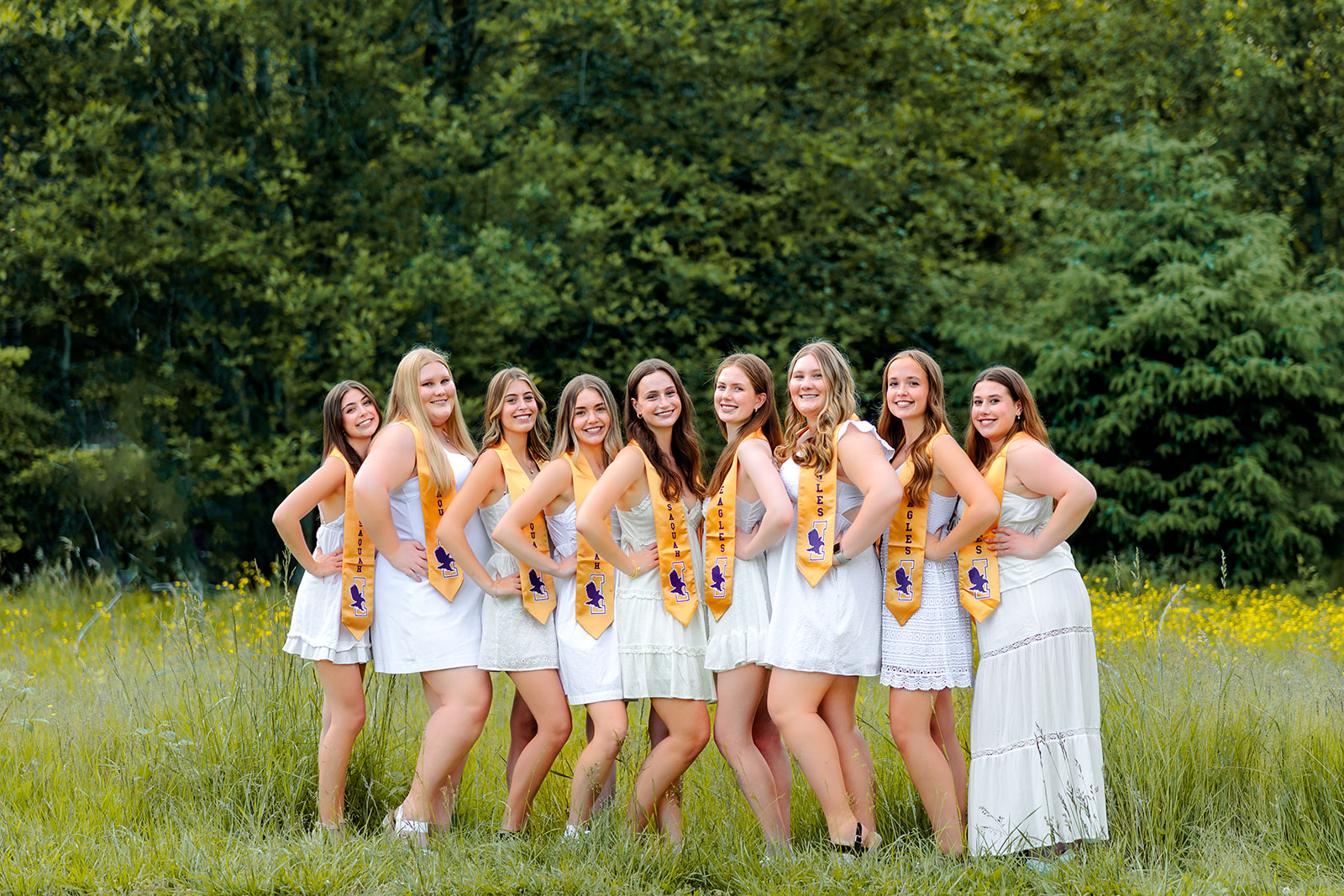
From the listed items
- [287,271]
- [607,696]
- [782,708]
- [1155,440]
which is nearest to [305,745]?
[607,696]

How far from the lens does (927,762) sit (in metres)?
4.54

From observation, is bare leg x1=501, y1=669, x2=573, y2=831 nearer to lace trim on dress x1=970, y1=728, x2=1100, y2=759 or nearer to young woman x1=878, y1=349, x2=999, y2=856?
young woman x1=878, y1=349, x2=999, y2=856

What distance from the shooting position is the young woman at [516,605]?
4773 mm

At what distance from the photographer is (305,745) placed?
5.28m

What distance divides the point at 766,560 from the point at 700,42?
9.45 m

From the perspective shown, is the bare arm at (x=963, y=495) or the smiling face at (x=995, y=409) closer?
the bare arm at (x=963, y=495)

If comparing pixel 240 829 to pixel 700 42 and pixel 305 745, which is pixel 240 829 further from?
pixel 700 42

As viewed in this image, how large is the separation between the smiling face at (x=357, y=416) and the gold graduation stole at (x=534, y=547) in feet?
1.94

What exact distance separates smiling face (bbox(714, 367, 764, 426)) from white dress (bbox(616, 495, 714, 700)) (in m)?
0.47

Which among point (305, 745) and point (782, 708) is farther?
point (305, 745)

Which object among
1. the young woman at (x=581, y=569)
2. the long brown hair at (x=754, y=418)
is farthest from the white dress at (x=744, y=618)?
the young woman at (x=581, y=569)

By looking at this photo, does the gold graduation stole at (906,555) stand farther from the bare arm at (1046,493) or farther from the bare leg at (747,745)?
the bare leg at (747,745)

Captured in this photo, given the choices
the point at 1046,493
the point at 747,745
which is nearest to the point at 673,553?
the point at 747,745

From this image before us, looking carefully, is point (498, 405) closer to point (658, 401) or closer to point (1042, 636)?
point (658, 401)
